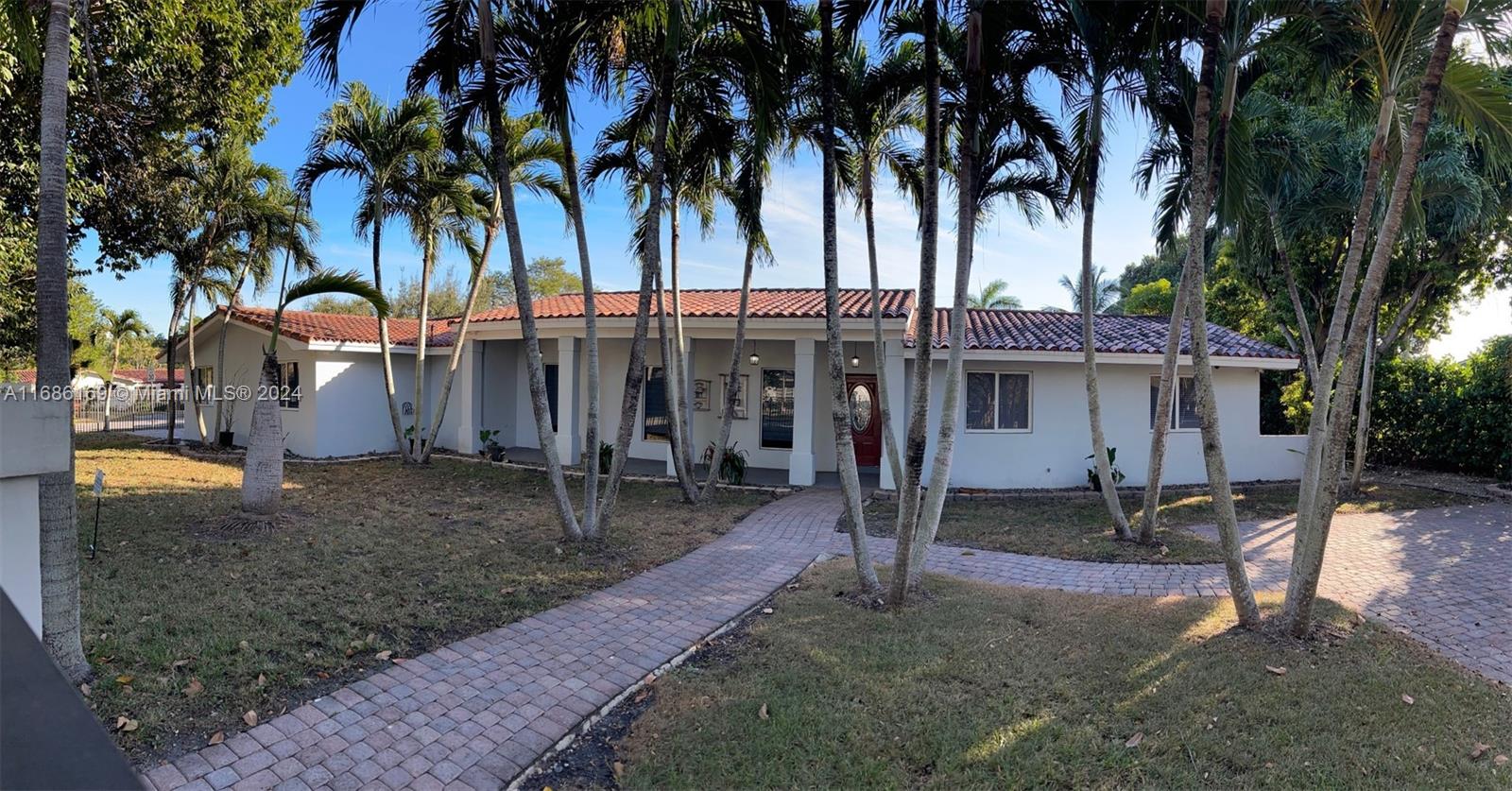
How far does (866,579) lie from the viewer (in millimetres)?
6254

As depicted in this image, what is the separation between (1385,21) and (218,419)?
23207 mm

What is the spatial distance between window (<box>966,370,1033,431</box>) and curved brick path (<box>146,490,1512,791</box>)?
4061 millimetres

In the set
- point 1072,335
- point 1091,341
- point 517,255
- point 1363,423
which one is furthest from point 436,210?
point 1363,423

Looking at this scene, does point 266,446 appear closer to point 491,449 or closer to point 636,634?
point 636,634

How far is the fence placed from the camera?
26.5 m

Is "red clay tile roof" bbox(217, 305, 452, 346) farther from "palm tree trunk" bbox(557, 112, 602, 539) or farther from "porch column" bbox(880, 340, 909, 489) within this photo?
"porch column" bbox(880, 340, 909, 489)

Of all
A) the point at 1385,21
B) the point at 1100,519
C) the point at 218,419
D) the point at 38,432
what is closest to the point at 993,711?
the point at 38,432

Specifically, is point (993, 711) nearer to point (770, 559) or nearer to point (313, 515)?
point (770, 559)

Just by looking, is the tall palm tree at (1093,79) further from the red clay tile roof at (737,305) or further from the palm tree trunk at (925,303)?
the red clay tile roof at (737,305)

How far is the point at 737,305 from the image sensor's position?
15.5 m

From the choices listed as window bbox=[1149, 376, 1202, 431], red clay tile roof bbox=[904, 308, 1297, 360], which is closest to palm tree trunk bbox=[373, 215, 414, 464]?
red clay tile roof bbox=[904, 308, 1297, 360]

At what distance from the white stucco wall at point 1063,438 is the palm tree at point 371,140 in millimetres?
10323

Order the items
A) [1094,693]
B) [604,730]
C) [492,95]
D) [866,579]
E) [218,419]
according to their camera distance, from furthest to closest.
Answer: [218,419], [492,95], [866,579], [1094,693], [604,730]

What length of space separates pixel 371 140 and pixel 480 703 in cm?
1214
